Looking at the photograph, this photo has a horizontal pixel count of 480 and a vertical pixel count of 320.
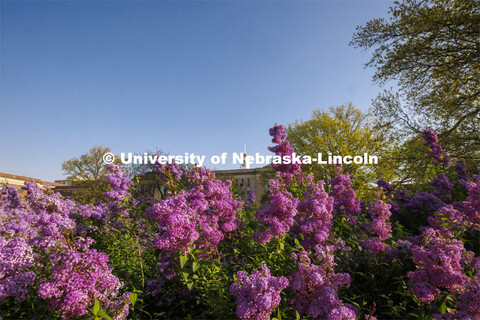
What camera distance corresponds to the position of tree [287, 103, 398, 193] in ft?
81.5

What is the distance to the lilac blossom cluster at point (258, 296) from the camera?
94.9 inches

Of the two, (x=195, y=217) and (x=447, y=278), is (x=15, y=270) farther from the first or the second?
(x=447, y=278)

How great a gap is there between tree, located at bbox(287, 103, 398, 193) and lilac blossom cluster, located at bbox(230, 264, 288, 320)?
21.5 meters

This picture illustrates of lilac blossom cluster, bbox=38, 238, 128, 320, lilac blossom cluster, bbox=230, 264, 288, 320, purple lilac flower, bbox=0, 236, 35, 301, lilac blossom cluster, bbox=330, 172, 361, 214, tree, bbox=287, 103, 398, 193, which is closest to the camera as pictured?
lilac blossom cluster, bbox=230, 264, 288, 320

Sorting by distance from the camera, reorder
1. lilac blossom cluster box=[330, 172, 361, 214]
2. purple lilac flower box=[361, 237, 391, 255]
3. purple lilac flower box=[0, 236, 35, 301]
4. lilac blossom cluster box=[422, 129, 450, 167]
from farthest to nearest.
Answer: lilac blossom cluster box=[422, 129, 450, 167] → lilac blossom cluster box=[330, 172, 361, 214] → purple lilac flower box=[361, 237, 391, 255] → purple lilac flower box=[0, 236, 35, 301]

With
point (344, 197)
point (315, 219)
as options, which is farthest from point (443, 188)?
point (315, 219)

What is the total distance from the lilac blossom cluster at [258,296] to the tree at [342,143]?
21.5 meters

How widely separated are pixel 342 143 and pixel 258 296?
25954mm

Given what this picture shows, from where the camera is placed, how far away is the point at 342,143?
86.8 ft

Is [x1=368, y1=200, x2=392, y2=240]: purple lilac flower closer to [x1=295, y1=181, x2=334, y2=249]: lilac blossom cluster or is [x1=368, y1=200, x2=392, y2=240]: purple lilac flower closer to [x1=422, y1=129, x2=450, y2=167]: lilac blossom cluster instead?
[x1=295, y1=181, x2=334, y2=249]: lilac blossom cluster

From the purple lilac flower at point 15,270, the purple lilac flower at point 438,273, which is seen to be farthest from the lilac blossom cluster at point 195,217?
the purple lilac flower at point 438,273

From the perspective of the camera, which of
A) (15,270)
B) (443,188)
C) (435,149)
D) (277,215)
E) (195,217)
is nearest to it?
(15,270)

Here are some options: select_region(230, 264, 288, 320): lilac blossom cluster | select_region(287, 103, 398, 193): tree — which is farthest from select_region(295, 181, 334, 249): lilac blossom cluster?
select_region(287, 103, 398, 193): tree

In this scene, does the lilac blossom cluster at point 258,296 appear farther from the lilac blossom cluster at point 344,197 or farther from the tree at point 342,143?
the tree at point 342,143
